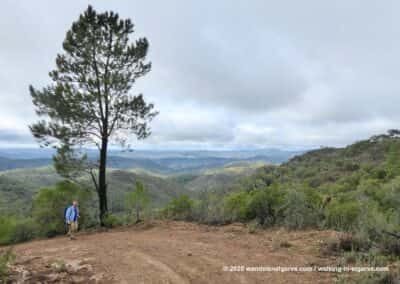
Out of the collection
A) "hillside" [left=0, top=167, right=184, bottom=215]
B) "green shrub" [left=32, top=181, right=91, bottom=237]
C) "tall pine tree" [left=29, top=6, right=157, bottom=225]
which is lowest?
"hillside" [left=0, top=167, right=184, bottom=215]

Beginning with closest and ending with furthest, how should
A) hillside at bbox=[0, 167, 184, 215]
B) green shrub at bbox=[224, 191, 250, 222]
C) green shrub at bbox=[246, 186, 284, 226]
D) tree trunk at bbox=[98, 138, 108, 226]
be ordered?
green shrub at bbox=[246, 186, 284, 226], green shrub at bbox=[224, 191, 250, 222], tree trunk at bbox=[98, 138, 108, 226], hillside at bbox=[0, 167, 184, 215]

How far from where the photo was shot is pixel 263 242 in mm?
8797

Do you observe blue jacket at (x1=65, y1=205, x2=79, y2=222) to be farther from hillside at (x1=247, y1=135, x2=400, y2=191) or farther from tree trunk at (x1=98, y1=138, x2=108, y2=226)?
hillside at (x1=247, y1=135, x2=400, y2=191)

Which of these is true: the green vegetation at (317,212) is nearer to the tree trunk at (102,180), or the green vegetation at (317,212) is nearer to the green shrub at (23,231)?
the tree trunk at (102,180)

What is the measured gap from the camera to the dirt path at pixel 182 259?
233 inches

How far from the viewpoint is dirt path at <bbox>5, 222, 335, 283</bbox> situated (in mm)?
5930

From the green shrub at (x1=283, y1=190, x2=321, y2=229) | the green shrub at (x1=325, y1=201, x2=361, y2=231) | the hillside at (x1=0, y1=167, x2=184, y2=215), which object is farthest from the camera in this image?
the hillside at (x1=0, y1=167, x2=184, y2=215)

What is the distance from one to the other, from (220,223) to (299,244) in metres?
4.55

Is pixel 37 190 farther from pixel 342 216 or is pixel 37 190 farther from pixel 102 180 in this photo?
pixel 342 216

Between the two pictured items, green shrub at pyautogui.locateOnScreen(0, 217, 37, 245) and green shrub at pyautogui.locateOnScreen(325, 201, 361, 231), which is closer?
green shrub at pyautogui.locateOnScreen(325, 201, 361, 231)

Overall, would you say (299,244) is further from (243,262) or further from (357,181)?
(357,181)

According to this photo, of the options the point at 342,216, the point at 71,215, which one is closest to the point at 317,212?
the point at 342,216

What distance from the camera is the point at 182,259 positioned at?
7.09m

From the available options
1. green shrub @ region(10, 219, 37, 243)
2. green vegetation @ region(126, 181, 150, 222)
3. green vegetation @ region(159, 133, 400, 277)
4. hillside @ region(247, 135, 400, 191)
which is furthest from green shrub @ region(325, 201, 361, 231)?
green shrub @ region(10, 219, 37, 243)
